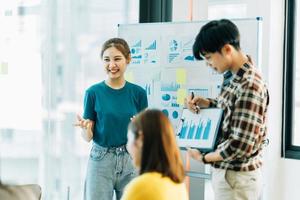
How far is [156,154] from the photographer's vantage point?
1707 mm

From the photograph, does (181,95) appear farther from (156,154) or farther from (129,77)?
(156,154)

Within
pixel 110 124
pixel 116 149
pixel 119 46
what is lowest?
→ pixel 116 149

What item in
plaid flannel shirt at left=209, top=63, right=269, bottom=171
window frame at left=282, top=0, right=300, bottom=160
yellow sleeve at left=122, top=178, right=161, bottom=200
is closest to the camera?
yellow sleeve at left=122, top=178, right=161, bottom=200

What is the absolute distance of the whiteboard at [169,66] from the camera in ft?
11.1

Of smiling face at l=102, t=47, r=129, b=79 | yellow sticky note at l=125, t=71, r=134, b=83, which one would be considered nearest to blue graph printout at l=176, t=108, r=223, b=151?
smiling face at l=102, t=47, r=129, b=79

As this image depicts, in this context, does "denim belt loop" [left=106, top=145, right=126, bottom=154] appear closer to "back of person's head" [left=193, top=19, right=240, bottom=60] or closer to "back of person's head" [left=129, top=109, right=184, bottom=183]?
"back of person's head" [left=193, top=19, right=240, bottom=60]

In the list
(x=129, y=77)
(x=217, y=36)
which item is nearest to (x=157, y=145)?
(x=217, y=36)

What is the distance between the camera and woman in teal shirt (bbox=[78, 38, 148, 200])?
2.96 m

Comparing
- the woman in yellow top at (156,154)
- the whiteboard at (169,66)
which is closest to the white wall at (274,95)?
the whiteboard at (169,66)

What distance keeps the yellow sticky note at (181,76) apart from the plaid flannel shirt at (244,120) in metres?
1.04

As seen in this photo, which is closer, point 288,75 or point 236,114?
point 236,114

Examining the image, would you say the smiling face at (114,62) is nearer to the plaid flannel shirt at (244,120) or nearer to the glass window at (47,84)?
the glass window at (47,84)

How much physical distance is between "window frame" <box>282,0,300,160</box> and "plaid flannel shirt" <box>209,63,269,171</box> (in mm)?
1813

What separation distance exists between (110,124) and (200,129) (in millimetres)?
573
